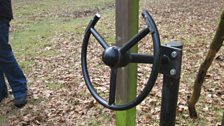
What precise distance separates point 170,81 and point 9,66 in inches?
125

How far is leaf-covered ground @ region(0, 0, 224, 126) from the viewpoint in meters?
4.16

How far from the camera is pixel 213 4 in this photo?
1462 centimetres

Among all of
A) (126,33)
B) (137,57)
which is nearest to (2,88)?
(126,33)

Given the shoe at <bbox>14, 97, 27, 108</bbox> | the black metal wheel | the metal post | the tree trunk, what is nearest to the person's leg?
the shoe at <bbox>14, 97, 27, 108</bbox>

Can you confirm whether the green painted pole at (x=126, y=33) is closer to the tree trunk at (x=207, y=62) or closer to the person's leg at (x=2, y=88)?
the tree trunk at (x=207, y=62)

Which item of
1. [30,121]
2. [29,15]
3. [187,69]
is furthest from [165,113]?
[29,15]

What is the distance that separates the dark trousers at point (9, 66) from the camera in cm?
419

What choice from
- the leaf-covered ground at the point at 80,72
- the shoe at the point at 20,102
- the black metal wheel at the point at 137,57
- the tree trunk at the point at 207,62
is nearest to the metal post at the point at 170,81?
the black metal wheel at the point at 137,57

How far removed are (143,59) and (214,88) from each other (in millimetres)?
3510

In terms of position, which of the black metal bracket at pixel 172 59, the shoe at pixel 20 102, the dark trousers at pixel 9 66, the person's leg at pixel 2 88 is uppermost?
the black metal bracket at pixel 172 59

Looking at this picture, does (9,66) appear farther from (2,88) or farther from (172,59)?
(172,59)

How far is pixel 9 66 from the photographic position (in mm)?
4320

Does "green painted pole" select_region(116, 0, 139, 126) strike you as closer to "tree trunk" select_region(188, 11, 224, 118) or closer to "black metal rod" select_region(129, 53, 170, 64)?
"tree trunk" select_region(188, 11, 224, 118)

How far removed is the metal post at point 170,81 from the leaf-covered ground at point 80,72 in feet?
7.52
